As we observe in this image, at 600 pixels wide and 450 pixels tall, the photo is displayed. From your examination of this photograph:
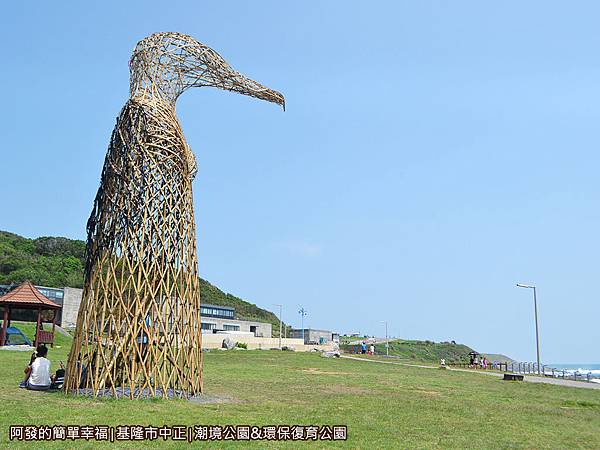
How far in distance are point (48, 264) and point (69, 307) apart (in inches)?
978

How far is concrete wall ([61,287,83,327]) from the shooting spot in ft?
171

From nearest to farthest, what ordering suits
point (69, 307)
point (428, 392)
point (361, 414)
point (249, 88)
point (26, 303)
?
point (361, 414) → point (249, 88) → point (428, 392) → point (26, 303) → point (69, 307)

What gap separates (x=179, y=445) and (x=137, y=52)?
9304 millimetres

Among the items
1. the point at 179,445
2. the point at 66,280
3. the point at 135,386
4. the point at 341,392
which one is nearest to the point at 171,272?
the point at 135,386

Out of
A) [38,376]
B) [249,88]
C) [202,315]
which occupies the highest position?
[249,88]

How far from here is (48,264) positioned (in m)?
74.9

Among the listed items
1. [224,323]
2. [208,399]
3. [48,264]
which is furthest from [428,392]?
[48,264]

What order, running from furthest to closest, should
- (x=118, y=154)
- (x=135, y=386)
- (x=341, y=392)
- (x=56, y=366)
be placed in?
(x=56, y=366) → (x=341, y=392) → (x=118, y=154) → (x=135, y=386)

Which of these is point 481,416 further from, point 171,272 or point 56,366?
point 56,366

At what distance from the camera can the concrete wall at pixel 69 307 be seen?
2056 inches

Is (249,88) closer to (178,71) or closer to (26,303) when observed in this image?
(178,71)

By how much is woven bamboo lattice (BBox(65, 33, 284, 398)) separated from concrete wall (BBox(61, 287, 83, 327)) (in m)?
42.5

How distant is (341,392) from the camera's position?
52.2 feet

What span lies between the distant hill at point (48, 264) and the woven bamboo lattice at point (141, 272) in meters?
51.3
